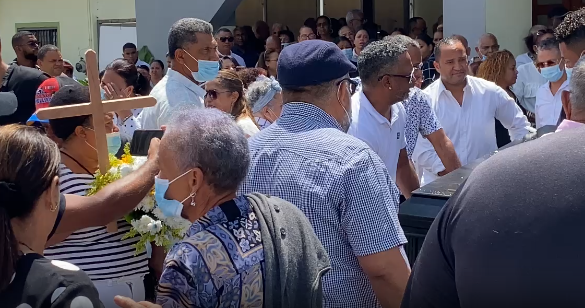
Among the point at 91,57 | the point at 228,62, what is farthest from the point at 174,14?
the point at 91,57

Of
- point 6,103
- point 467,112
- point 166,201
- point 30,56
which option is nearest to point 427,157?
point 467,112

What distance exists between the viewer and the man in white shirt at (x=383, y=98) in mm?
3834

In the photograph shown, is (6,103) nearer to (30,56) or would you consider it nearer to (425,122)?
(425,122)

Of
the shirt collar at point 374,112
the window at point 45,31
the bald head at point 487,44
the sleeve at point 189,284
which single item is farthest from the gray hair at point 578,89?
the window at point 45,31

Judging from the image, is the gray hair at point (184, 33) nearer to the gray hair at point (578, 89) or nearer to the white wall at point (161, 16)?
the gray hair at point (578, 89)

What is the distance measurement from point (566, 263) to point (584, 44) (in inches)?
124

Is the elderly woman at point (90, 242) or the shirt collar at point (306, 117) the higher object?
the shirt collar at point (306, 117)

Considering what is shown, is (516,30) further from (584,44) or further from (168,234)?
(168,234)

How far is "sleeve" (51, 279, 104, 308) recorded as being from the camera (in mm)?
1730

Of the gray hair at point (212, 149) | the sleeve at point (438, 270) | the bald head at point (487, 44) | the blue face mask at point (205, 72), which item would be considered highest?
the bald head at point (487, 44)

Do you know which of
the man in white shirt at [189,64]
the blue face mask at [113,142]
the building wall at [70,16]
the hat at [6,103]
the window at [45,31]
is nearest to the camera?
the hat at [6,103]

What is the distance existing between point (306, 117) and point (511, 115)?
2.96m

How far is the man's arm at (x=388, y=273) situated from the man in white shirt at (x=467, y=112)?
8.79ft

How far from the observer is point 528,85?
7.63 metres
